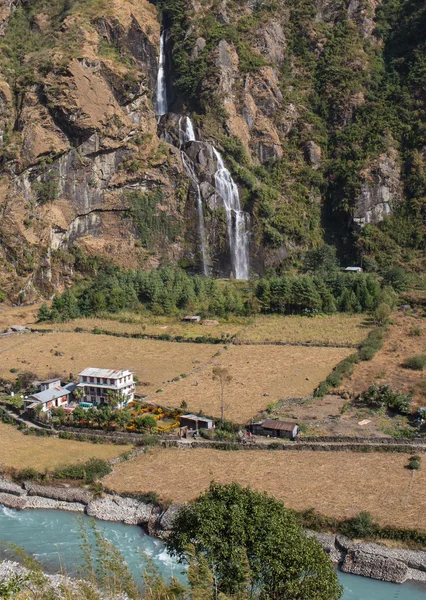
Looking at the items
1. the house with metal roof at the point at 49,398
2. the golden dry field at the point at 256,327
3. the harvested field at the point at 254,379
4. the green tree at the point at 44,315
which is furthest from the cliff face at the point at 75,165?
the house with metal roof at the point at 49,398

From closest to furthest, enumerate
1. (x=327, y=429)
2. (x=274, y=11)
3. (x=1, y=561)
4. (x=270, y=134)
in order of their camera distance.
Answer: (x=1, y=561) < (x=327, y=429) < (x=270, y=134) < (x=274, y=11)

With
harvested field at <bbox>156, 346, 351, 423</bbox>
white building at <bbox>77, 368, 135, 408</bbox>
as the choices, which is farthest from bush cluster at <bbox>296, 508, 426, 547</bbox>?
white building at <bbox>77, 368, 135, 408</bbox>

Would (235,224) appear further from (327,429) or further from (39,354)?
(327,429)

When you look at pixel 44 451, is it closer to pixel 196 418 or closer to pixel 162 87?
pixel 196 418

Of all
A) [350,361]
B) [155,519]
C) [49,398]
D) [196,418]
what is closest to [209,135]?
[350,361]

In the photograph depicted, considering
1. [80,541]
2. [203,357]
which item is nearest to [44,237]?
[203,357]

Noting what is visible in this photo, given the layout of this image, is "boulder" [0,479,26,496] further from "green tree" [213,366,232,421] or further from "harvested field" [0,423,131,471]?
"green tree" [213,366,232,421]

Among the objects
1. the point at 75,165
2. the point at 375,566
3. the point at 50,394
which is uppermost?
the point at 75,165
